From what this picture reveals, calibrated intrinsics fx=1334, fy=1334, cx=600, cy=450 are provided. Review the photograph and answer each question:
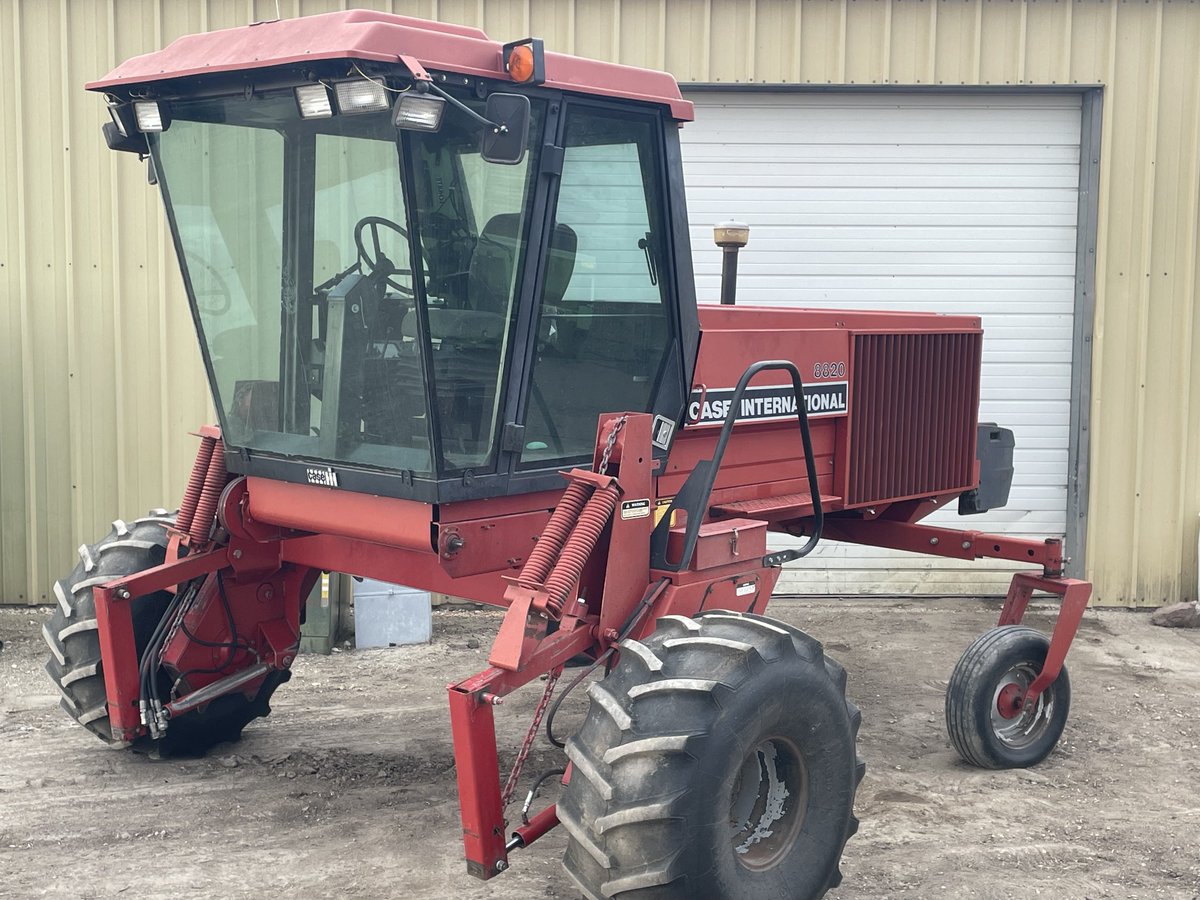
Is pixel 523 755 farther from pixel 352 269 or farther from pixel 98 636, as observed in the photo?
pixel 98 636

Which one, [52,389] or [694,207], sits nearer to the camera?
[52,389]

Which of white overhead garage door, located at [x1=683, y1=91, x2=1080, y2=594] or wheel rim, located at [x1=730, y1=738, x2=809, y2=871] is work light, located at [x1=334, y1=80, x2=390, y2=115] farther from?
white overhead garage door, located at [x1=683, y1=91, x2=1080, y2=594]

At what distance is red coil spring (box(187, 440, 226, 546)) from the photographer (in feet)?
17.3

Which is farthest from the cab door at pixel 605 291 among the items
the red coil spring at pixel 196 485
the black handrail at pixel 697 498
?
the red coil spring at pixel 196 485

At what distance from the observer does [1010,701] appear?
595 centimetres

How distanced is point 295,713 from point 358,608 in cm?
135

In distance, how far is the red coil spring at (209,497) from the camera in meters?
5.28

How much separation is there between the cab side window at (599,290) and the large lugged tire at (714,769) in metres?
0.88

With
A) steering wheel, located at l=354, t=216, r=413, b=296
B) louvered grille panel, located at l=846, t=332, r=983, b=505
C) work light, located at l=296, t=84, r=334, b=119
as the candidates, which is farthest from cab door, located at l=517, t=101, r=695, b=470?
louvered grille panel, located at l=846, t=332, r=983, b=505

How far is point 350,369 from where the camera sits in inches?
179

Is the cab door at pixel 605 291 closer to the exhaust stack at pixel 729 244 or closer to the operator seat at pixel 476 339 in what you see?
the operator seat at pixel 476 339

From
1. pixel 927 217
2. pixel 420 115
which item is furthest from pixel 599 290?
pixel 927 217

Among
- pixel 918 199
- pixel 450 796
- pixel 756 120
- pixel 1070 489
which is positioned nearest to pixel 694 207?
pixel 756 120

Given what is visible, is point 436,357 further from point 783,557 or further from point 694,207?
point 694,207
